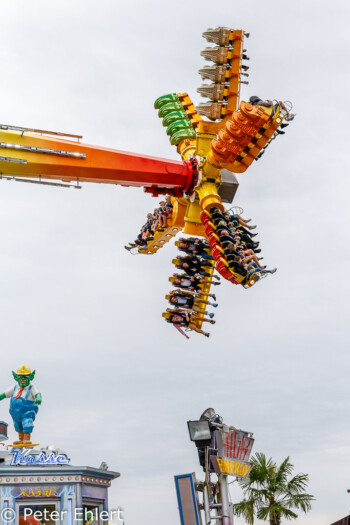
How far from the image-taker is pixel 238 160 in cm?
2364

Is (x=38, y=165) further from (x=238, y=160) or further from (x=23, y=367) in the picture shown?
(x=23, y=367)

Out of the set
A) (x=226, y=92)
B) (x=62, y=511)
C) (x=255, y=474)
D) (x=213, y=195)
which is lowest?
(x=62, y=511)

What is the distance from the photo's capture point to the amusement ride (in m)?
22.3

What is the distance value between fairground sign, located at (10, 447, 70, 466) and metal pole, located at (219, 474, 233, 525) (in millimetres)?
4313

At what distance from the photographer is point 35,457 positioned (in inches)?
973

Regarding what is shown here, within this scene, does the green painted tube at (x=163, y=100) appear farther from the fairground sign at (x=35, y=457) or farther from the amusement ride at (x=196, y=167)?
the fairground sign at (x=35, y=457)

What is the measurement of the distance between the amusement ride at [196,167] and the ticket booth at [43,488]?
4.53 m

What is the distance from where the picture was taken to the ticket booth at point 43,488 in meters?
24.1

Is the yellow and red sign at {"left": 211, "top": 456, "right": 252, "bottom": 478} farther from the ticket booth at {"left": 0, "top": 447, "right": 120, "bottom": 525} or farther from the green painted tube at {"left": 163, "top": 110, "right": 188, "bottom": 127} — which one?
the green painted tube at {"left": 163, "top": 110, "right": 188, "bottom": 127}

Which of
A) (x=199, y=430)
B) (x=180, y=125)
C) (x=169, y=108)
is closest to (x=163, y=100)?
(x=169, y=108)

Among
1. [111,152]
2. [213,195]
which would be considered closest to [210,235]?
[213,195]

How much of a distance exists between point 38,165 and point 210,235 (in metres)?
4.26

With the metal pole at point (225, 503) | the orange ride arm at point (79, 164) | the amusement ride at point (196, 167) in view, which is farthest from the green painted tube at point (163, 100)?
the metal pole at point (225, 503)

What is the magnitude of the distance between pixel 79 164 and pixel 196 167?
3248 mm
